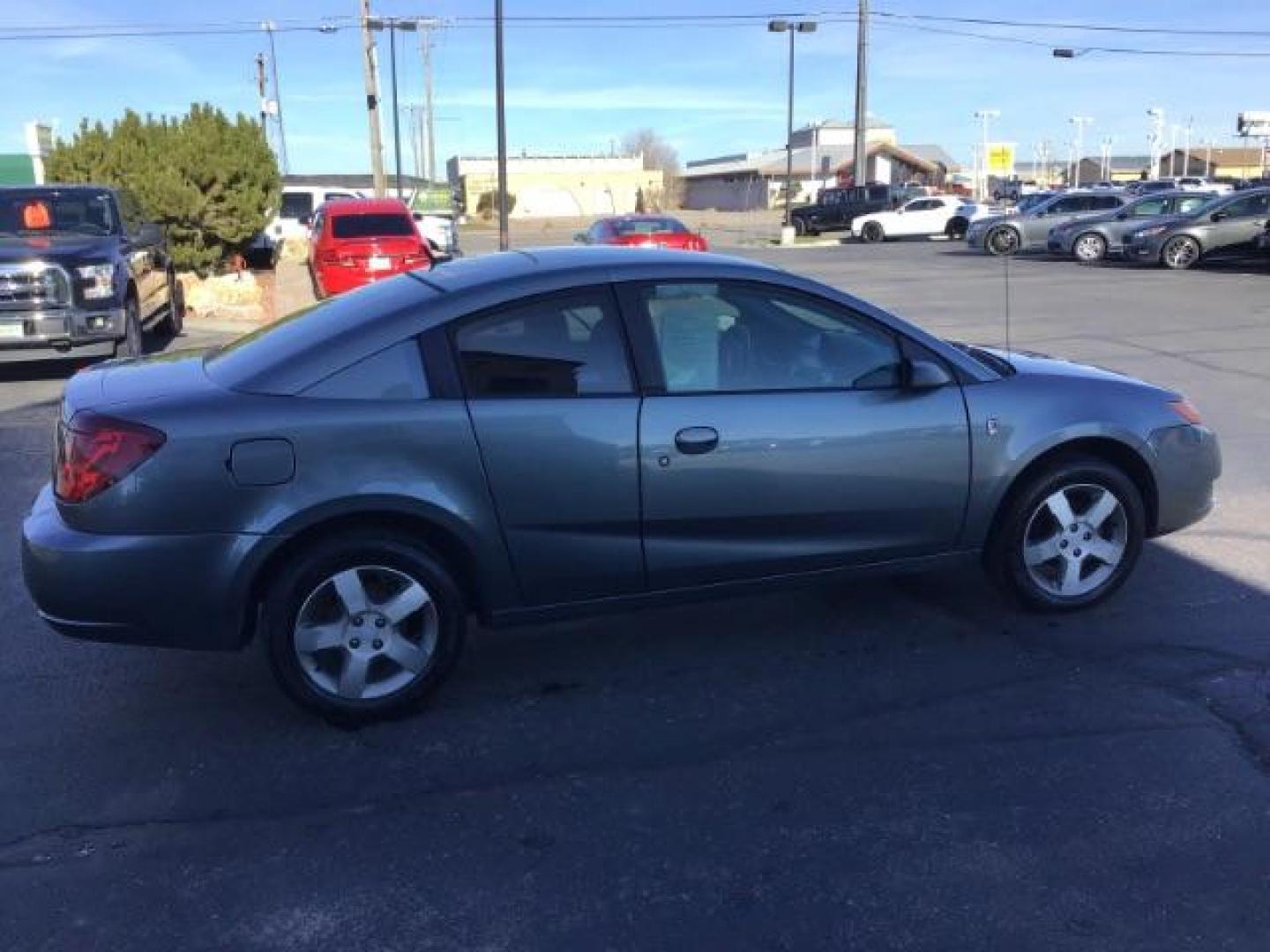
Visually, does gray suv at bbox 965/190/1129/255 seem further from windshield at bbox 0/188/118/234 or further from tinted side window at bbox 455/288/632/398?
tinted side window at bbox 455/288/632/398

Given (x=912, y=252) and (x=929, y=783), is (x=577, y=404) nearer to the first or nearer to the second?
(x=929, y=783)

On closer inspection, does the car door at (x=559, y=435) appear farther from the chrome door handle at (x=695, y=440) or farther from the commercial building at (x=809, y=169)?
the commercial building at (x=809, y=169)

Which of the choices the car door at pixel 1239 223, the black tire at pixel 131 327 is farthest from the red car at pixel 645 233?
the car door at pixel 1239 223

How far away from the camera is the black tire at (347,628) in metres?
3.79

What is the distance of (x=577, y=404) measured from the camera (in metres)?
3.99

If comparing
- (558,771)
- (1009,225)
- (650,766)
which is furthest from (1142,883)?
(1009,225)

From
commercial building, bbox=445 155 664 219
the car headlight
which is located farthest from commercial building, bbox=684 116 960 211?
the car headlight

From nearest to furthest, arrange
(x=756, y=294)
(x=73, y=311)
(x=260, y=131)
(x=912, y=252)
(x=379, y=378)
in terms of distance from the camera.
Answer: (x=379, y=378) < (x=756, y=294) < (x=73, y=311) < (x=260, y=131) < (x=912, y=252)

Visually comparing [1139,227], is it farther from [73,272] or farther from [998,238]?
[73,272]

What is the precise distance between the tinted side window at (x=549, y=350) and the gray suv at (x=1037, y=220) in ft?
94.0

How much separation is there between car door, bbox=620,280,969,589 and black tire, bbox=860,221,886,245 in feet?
128

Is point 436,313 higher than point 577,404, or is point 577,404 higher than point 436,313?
point 436,313

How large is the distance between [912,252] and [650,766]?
3235 cm

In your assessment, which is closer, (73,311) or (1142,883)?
(1142,883)
